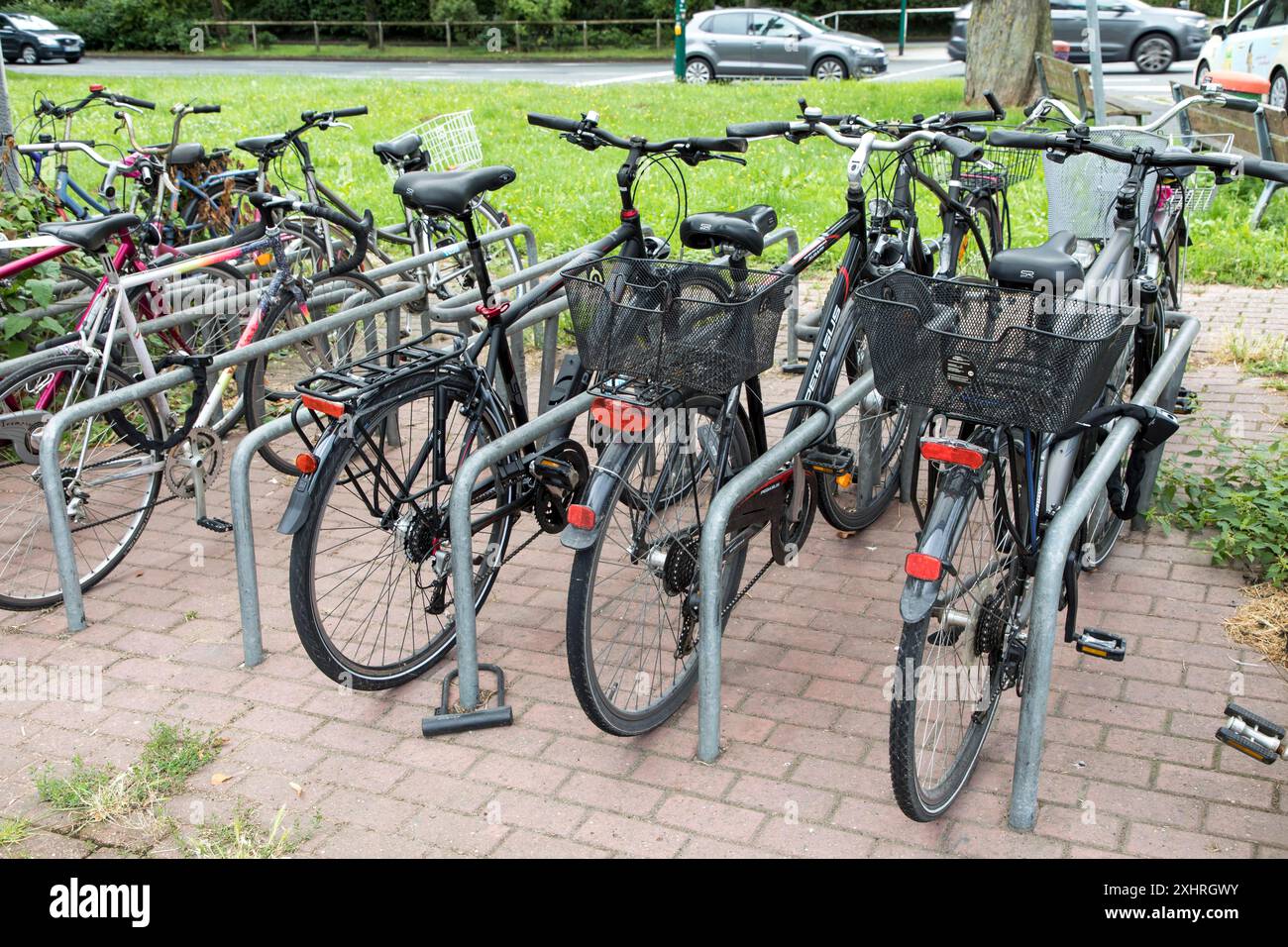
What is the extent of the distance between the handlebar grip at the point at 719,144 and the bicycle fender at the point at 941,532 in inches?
53.3

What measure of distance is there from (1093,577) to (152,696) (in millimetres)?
3125

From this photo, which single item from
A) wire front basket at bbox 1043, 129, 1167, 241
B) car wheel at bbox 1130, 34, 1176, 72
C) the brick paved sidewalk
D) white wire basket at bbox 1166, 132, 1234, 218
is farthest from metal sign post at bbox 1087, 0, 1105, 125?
car wheel at bbox 1130, 34, 1176, 72

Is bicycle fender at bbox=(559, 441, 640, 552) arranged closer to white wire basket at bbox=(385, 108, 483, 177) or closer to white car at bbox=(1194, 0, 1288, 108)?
white wire basket at bbox=(385, 108, 483, 177)

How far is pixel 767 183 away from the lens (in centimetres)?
1080

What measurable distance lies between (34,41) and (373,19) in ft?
30.6

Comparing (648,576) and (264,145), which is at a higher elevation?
(264,145)

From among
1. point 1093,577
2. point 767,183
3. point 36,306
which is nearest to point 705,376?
point 1093,577

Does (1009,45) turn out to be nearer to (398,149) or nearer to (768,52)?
(768,52)

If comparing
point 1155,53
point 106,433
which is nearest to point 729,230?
point 106,433

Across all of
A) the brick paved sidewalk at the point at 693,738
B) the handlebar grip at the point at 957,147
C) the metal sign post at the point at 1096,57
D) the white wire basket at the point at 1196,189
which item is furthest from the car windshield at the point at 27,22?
the handlebar grip at the point at 957,147

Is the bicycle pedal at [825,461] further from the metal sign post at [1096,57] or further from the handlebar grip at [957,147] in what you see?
the metal sign post at [1096,57]

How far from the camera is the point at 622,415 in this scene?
3262 millimetres

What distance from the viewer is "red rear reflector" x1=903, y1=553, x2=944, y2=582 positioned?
2758 mm

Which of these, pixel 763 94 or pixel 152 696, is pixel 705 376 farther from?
pixel 763 94
